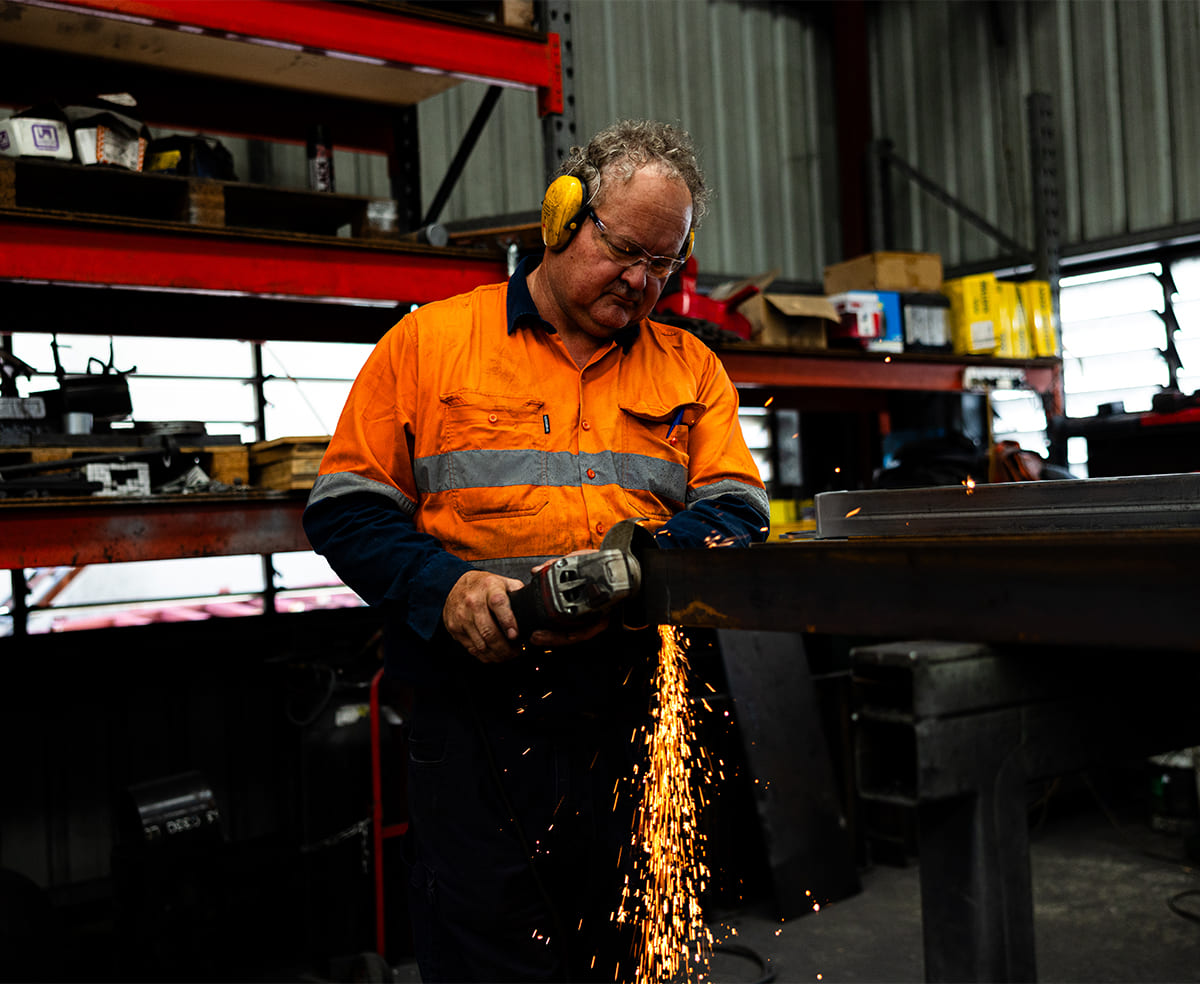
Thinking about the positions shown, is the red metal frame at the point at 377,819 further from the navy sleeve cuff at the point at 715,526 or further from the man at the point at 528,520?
the navy sleeve cuff at the point at 715,526

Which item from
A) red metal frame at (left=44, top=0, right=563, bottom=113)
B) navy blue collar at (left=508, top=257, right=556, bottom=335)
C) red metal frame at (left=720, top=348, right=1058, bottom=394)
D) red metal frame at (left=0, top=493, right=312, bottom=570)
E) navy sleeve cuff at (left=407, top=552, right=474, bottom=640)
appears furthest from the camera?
red metal frame at (left=720, top=348, right=1058, bottom=394)

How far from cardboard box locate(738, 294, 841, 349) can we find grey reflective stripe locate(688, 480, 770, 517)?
7.97 ft

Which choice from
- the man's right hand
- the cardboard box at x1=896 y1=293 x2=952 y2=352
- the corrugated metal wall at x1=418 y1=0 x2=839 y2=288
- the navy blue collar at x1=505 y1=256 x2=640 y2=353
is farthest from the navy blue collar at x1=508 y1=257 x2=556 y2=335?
the corrugated metal wall at x1=418 y1=0 x2=839 y2=288

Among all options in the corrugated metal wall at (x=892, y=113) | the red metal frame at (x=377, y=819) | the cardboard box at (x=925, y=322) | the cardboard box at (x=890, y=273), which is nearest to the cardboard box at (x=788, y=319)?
the cardboard box at (x=925, y=322)

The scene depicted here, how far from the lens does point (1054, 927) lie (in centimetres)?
378

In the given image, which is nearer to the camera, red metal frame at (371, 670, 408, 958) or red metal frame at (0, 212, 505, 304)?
red metal frame at (0, 212, 505, 304)

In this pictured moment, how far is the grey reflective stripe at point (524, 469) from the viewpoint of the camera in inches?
68.3

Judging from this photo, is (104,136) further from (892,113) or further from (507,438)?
(892,113)

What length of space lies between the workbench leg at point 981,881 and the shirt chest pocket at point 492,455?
75cm

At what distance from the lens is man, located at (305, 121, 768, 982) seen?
1691 millimetres

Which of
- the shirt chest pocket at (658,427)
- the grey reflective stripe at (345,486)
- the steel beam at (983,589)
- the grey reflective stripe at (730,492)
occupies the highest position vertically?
the shirt chest pocket at (658,427)

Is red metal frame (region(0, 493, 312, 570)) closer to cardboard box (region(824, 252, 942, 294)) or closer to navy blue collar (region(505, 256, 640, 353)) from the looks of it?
navy blue collar (region(505, 256, 640, 353))

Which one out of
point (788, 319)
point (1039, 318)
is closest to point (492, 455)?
point (788, 319)

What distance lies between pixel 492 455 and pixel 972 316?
4135 millimetres
